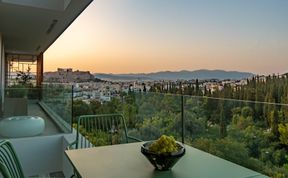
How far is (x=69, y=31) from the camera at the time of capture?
6.91m

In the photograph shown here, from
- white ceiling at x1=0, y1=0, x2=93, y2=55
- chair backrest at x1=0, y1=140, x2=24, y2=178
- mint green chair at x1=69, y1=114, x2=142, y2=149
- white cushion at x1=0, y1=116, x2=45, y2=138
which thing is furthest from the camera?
white ceiling at x1=0, y1=0, x2=93, y2=55

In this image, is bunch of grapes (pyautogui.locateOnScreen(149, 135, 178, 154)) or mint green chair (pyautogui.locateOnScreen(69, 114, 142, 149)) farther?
mint green chair (pyautogui.locateOnScreen(69, 114, 142, 149))

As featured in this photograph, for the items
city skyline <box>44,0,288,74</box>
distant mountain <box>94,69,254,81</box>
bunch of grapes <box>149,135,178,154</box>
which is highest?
city skyline <box>44,0,288,74</box>

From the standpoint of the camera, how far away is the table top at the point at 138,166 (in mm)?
1351

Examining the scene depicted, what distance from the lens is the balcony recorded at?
2223 millimetres

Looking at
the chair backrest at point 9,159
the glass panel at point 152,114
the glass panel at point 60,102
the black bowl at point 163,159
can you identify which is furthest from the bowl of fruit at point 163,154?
the glass panel at point 60,102

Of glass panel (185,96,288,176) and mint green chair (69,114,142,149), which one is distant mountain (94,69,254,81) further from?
mint green chair (69,114,142,149)

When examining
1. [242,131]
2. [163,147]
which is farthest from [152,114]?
[163,147]

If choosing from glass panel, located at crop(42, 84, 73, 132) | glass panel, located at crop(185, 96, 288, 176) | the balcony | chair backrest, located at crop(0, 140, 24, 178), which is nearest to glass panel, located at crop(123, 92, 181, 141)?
the balcony

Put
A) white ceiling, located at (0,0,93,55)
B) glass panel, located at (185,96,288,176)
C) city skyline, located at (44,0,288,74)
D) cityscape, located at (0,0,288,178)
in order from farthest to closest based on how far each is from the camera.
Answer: white ceiling, located at (0,0,93,55)
city skyline, located at (44,0,288,74)
glass panel, located at (185,96,288,176)
cityscape, located at (0,0,288,178)

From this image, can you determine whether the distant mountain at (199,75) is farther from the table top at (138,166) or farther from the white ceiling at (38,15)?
the table top at (138,166)

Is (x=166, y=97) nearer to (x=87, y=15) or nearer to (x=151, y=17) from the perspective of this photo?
(x=151, y=17)

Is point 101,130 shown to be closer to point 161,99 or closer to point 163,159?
point 161,99

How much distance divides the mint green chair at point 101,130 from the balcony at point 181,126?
578 mm
